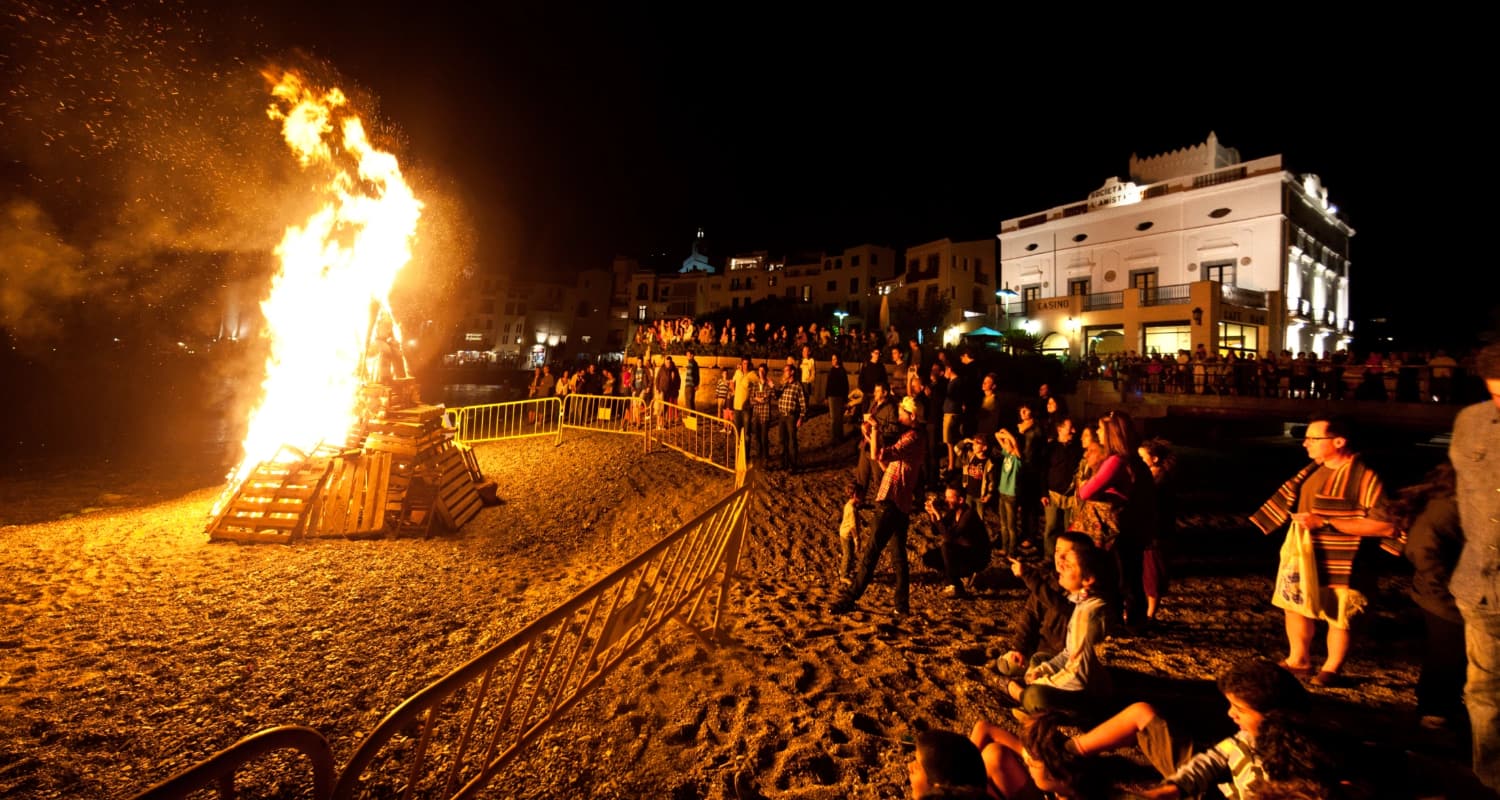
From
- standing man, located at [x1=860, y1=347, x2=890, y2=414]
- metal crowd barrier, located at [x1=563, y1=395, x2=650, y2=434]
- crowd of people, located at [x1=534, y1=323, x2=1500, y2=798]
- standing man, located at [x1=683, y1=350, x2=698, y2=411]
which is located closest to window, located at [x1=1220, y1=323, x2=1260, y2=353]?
standing man, located at [x1=860, y1=347, x2=890, y2=414]

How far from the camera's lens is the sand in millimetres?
3668

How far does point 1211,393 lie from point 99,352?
63.8 m

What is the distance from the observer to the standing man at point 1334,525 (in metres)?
3.97

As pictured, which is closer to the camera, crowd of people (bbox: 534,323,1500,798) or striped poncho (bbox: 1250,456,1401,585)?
crowd of people (bbox: 534,323,1500,798)

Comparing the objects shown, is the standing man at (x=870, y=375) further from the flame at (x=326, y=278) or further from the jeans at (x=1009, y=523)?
the flame at (x=326, y=278)

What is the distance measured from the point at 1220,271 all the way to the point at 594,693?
34.3 meters

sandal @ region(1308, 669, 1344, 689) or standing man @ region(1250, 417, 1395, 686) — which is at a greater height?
standing man @ region(1250, 417, 1395, 686)

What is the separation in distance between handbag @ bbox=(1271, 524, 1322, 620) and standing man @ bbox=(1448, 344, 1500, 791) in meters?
1.27

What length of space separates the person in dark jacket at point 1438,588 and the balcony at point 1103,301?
1171 inches

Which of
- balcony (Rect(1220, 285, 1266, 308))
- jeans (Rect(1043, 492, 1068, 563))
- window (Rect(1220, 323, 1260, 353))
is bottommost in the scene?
jeans (Rect(1043, 492, 1068, 563))

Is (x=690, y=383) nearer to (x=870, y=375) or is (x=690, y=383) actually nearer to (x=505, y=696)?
(x=870, y=375)

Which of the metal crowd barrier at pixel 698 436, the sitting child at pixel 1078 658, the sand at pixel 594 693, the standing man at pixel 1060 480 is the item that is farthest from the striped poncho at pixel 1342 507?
the metal crowd barrier at pixel 698 436

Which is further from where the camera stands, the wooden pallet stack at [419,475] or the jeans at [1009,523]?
the wooden pallet stack at [419,475]

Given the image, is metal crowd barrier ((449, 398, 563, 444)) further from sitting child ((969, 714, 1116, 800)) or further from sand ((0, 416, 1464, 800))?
sitting child ((969, 714, 1116, 800))
